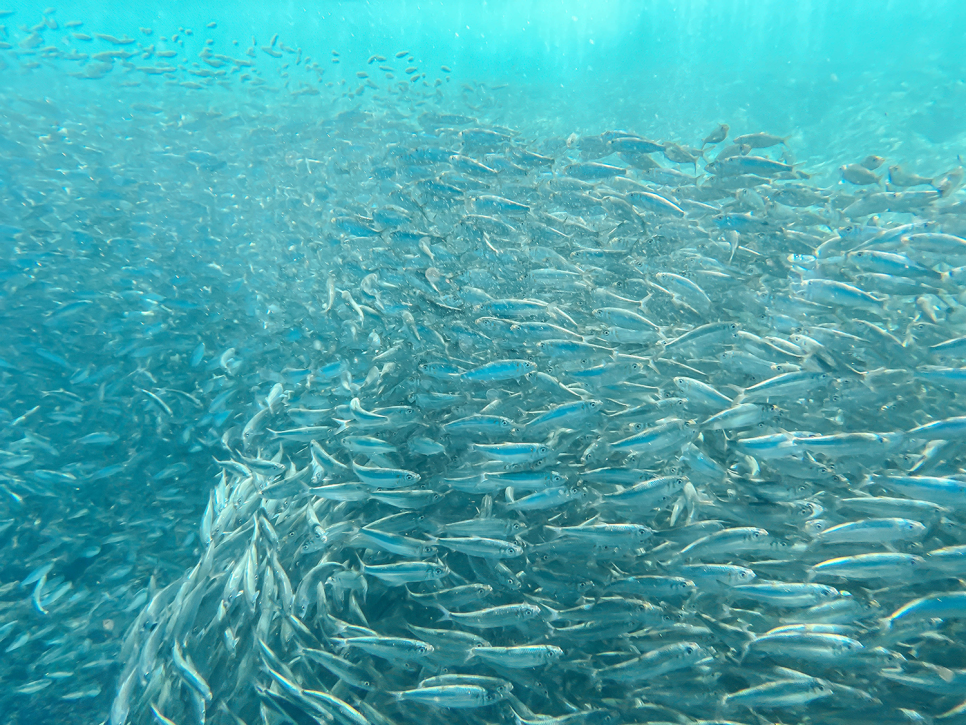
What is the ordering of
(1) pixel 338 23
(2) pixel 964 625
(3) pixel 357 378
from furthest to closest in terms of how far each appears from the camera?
(1) pixel 338 23, (3) pixel 357 378, (2) pixel 964 625

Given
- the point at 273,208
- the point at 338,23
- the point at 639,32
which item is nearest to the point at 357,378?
the point at 273,208

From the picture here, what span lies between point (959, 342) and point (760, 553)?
2569 millimetres

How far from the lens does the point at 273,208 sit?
39.8ft

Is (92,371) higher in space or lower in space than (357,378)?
lower

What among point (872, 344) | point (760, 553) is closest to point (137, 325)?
point (760, 553)

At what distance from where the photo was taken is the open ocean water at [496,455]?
3047mm

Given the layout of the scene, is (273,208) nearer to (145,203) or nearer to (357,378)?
(145,203)

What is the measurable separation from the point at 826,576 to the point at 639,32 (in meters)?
65.7

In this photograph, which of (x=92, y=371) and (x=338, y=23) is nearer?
(x=92, y=371)

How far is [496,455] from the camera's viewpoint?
3.60 m

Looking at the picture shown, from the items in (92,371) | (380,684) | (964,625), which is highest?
(964,625)

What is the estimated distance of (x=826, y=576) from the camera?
3193 millimetres

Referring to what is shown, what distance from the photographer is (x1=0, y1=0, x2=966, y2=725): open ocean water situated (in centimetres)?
305

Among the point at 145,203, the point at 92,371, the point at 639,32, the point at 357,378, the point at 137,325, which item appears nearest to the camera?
the point at 357,378
